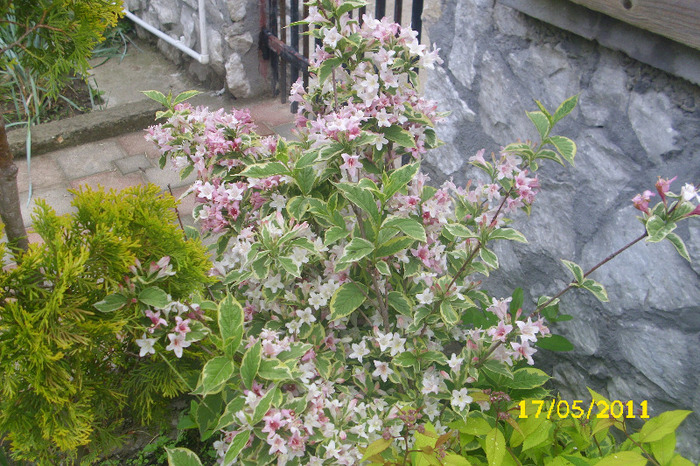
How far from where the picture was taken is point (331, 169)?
5.24ft

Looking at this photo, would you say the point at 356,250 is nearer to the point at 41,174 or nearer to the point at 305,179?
the point at 305,179

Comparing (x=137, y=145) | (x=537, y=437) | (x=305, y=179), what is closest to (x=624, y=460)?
(x=537, y=437)

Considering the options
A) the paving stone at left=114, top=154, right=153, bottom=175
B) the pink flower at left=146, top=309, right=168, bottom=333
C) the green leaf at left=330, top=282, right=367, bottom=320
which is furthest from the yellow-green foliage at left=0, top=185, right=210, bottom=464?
the paving stone at left=114, top=154, right=153, bottom=175

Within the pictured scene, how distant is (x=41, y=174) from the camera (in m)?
3.34

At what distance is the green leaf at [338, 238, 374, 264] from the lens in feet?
4.55

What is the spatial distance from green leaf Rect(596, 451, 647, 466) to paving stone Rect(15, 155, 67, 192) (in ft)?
9.59

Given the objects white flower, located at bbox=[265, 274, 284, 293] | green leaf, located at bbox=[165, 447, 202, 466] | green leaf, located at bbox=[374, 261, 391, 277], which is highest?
green leaf, located at bbox=[374, 261, 391, 277]

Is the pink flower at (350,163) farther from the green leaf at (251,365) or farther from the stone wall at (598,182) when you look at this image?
the stone wall at (598,182)

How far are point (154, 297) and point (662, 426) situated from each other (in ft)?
4.30

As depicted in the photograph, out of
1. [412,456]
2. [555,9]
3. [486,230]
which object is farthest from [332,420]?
[555,9]

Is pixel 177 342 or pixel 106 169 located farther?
pixel 106 169

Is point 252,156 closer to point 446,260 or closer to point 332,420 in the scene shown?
point 446,260

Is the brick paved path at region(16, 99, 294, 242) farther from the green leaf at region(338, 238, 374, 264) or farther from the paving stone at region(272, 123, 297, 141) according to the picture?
the green leaf at region(338, 238, 374, 264)

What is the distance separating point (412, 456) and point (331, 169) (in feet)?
2.43
